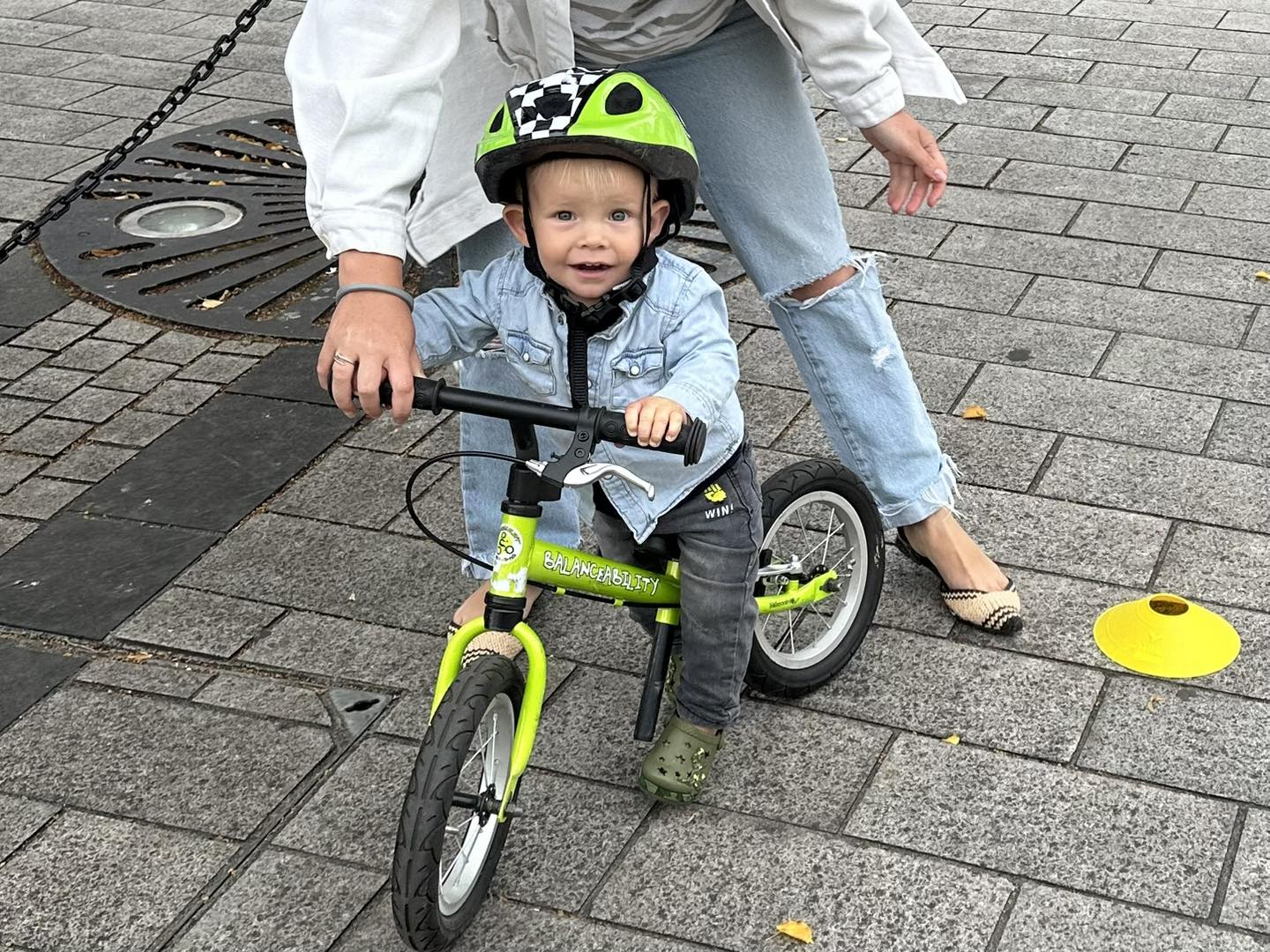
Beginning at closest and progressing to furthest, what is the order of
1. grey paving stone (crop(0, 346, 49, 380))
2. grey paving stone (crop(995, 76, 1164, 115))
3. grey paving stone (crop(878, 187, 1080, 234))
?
grey paving stone (crop(0, 346, 49, 380)), grey paving stone (crop(878, 187, 1080, 234)), grey paving stone (crop(995, 76, 1164, 115))

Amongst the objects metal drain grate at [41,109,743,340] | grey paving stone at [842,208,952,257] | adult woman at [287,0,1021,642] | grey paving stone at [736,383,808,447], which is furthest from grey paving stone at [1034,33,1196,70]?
adult woman at [287,0,1021,642]

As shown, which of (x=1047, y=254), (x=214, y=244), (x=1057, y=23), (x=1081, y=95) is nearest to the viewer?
(x=1047, y=254)

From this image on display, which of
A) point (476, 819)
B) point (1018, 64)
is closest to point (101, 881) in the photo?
point (476, 819)

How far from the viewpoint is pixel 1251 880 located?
2787 millimetres

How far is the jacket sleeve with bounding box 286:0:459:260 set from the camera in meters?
2.58

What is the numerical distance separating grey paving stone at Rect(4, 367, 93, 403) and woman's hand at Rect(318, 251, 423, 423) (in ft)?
7.87

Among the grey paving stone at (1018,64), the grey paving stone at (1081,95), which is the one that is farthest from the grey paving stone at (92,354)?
the grey paving stone at (1018,64)

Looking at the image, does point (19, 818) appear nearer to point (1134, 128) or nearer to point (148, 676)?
point (148, 676)

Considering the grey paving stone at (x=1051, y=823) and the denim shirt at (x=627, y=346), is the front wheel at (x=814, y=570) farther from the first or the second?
the denim shirt at (x=627, y=346)

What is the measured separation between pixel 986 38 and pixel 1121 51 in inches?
23.7

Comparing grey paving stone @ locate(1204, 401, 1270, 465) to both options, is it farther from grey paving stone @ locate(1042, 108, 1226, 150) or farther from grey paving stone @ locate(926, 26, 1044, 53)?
grey paving stone @ locate(926, 26, 1044, 53)

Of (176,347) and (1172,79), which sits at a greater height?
(176,347)

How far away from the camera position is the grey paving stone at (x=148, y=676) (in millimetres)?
3410

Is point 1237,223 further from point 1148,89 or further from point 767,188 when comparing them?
point 767,188
